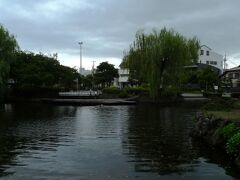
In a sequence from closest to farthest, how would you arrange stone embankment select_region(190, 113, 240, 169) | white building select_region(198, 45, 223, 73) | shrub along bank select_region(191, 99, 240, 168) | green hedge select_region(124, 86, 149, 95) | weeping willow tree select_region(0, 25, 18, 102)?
shrub along bank select_region(191, 99, 240, 168) → stone embankment select_region(190, 113, 240, 169) → weeping willow tree select_region(0, 25, 18, 102) → green hedge select_region(124, 86, 149, 95) → white building select_region(198, 45, 223, 73)

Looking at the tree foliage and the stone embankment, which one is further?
the tree foliage

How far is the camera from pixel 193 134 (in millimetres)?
21859

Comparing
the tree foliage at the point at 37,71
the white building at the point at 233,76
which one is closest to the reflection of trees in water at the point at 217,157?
→ the tree foliage at the point at 37,71

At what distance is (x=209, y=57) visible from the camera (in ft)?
409

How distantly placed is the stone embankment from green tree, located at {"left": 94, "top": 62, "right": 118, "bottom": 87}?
3735 inches

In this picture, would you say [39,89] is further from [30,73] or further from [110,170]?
[110,170]

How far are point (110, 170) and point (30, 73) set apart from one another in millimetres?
53264

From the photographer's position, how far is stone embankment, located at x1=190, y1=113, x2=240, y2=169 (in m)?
16.3

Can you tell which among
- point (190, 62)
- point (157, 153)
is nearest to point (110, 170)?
point (157, 153)

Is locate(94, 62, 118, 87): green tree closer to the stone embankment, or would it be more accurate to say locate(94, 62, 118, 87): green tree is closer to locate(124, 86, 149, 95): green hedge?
locate(124, 86, 149, 95): green hedge

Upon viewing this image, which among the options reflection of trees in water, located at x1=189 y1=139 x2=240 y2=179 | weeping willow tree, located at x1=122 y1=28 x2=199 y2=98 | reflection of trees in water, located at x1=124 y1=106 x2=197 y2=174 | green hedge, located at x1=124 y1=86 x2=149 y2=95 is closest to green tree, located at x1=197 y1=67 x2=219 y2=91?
green hedge, located at x1=124 y1=86 x2=149 y2=95

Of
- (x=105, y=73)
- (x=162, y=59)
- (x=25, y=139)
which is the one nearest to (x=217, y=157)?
(x=25, y=139)

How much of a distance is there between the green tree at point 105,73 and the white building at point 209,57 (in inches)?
1022

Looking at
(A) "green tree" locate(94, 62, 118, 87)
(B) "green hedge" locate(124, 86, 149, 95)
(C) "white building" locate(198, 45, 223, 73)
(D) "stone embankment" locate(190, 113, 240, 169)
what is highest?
(C) "white building" locate(198, 45, 223, 73)
